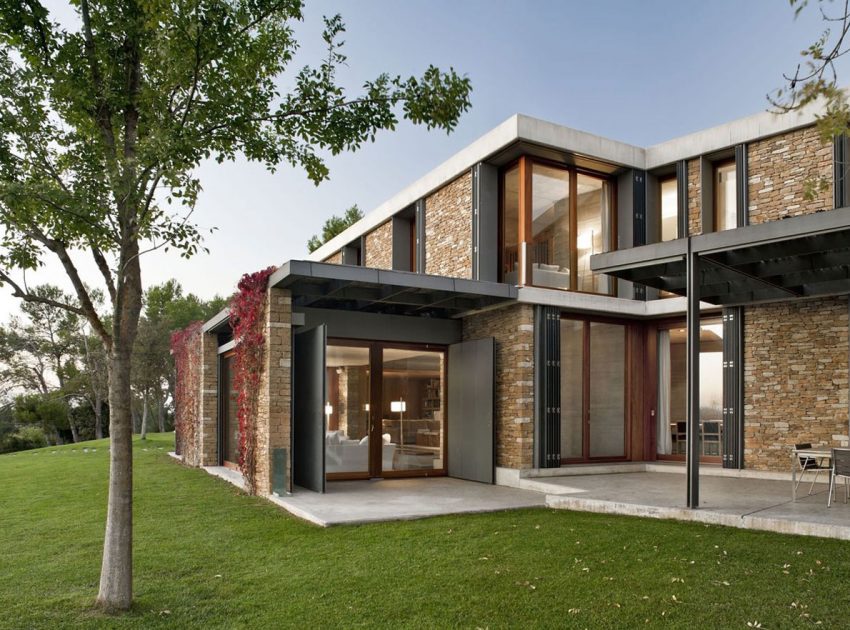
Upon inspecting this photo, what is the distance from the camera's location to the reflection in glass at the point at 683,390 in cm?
1171

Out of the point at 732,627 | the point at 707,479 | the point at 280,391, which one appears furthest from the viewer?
the point at 707,479

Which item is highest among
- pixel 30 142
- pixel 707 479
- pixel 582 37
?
pixel 582 37

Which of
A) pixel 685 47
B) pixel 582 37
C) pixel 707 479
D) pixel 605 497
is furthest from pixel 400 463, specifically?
pixel 685 47

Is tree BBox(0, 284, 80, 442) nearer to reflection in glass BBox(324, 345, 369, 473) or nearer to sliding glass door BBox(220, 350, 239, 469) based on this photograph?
sliding glass door BBox(220, 350, 239, 469)

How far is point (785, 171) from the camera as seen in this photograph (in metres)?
10.8

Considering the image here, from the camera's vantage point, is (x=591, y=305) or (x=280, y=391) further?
(x=591, y=305)

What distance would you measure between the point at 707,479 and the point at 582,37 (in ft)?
46.2

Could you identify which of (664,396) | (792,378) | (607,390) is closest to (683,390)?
(664,396)

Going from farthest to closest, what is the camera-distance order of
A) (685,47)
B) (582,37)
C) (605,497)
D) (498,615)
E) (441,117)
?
(685,47), (582,37), (605,497), (441,117), (498,615)

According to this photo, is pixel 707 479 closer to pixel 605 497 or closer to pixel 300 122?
pixel 605 497

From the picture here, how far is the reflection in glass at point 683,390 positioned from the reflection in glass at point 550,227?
98.1 inches

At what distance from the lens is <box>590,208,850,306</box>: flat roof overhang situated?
7086mm

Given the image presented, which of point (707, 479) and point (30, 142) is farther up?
point (30, 142)

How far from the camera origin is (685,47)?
73.5ft
